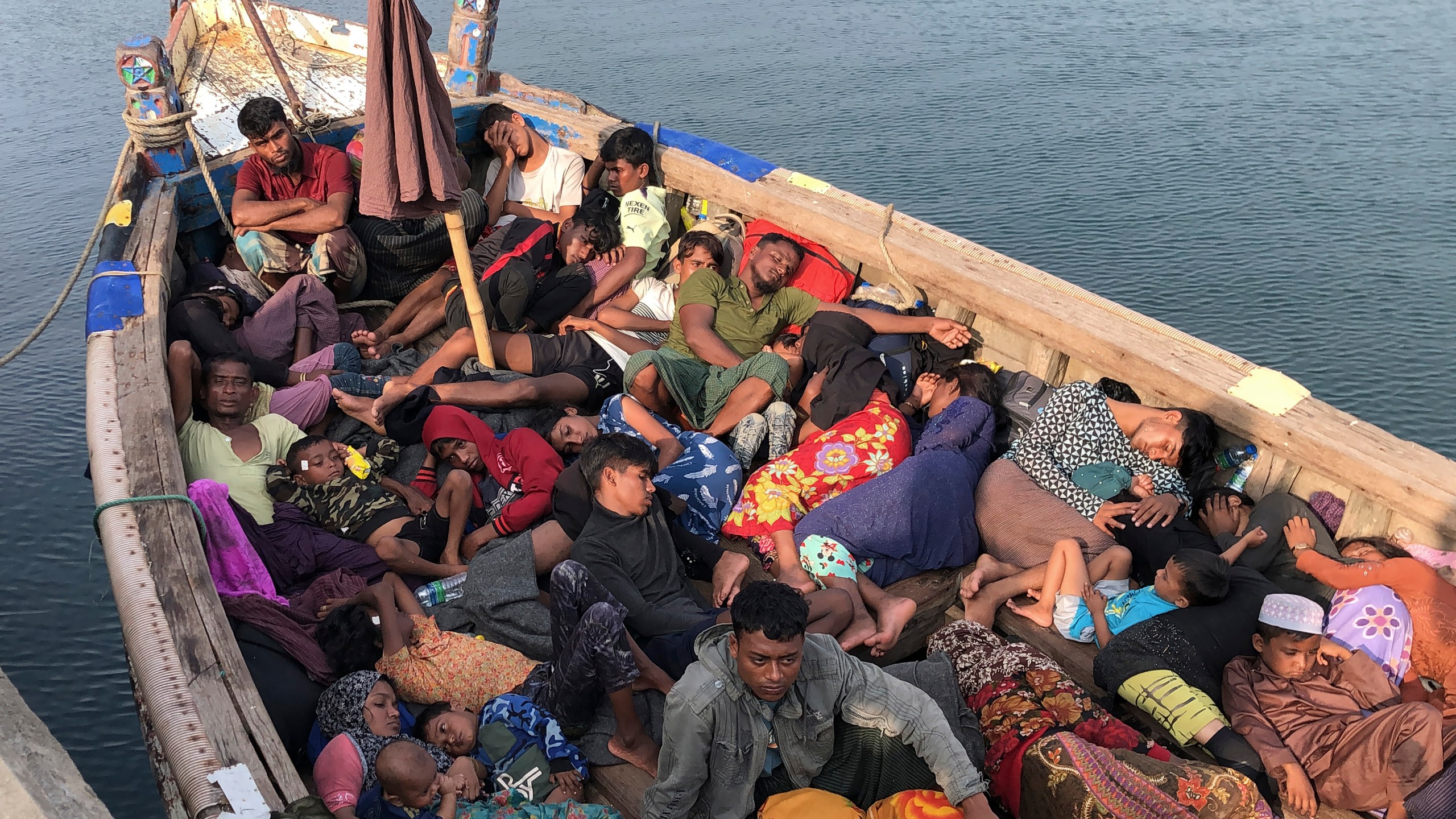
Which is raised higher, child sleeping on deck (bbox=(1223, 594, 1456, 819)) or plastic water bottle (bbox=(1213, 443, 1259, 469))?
plastic water bottle (bbox=(1213, 443, 1259, 469))

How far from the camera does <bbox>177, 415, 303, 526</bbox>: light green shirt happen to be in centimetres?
366

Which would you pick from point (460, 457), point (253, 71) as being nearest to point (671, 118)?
point (253, 71)

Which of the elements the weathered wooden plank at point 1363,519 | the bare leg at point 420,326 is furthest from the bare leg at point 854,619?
the bare leg at point 420,326

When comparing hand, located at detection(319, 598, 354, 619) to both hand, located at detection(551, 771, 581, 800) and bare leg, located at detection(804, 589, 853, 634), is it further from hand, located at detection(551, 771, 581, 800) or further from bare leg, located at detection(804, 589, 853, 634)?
bare leg, located at detection(804, 589, 853, 634)

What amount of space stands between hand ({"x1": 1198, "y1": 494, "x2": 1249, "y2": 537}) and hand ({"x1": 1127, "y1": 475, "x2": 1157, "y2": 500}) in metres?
0.19

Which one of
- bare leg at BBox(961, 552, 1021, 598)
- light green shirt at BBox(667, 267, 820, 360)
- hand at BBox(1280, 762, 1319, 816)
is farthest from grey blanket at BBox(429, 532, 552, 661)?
hand at BBox(1280, 762, 1319, 816)

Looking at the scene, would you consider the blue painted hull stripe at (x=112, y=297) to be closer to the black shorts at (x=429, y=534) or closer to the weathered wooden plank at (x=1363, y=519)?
the black shorts at (x=429, y=534)

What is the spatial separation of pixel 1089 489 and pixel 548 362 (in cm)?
228

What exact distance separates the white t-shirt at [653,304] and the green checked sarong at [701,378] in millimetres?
528

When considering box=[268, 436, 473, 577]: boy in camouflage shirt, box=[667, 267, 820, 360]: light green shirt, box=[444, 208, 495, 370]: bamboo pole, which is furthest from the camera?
box=[667, 267, 820, 360]: light green shirt

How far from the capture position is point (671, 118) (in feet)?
32.0

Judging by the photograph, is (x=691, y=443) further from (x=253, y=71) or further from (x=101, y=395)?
(x=253, y=71)

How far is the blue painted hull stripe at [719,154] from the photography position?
5160 mm

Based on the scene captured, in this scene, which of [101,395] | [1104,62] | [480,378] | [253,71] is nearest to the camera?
[101,395]
